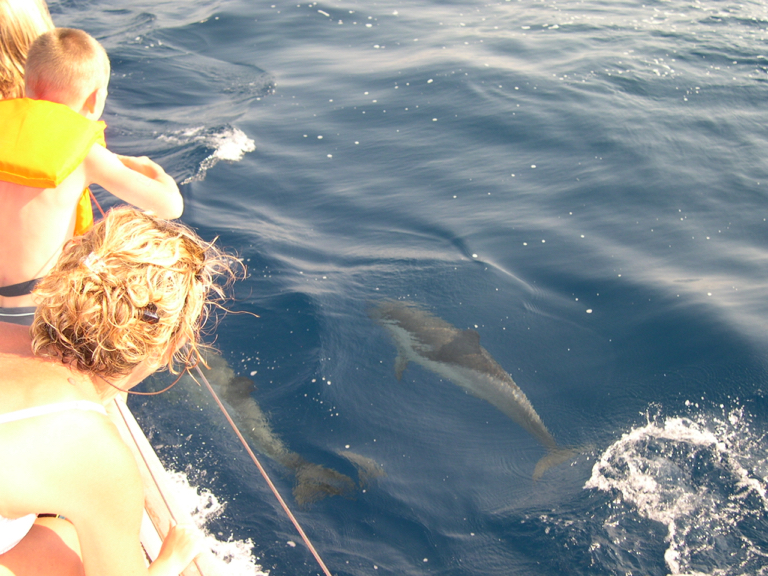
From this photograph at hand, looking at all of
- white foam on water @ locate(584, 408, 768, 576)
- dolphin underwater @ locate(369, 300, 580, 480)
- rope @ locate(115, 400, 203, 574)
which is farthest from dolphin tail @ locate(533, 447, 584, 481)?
rope @ locate(115, 400, 203, 574)

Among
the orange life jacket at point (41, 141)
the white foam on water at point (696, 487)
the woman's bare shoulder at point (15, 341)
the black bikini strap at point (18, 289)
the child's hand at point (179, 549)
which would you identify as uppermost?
the orange life jacket at point (41, 141)

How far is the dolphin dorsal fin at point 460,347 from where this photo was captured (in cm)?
504

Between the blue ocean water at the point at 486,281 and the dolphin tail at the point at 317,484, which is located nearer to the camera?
the blue ocean water at the point at 486,281

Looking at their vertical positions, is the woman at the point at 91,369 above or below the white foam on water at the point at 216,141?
above

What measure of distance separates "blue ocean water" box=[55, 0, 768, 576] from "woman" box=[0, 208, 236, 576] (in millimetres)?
1831

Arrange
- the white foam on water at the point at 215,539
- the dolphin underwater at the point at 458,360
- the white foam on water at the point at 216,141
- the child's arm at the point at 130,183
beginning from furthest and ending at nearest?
the white foam on water at the point at 216,141, the dolphin underwater at the point at 458,360, the white foam on water at the point at 215,539, the child's arm at the point at 130,183

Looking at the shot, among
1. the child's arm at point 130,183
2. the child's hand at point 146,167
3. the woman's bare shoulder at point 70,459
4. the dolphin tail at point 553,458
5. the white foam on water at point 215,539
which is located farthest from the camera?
the dolphin tail at point 553,458

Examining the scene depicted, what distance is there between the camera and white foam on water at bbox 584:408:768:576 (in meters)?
3.52

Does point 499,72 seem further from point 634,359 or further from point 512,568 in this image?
point 512,568

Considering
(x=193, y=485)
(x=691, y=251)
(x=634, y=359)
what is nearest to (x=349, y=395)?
(x=193, y=485)

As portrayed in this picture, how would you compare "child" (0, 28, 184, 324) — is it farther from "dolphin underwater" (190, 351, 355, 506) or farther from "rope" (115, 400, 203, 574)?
"dolphin underwater" (190, 351, 355, 506)

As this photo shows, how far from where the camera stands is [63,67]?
106 inches

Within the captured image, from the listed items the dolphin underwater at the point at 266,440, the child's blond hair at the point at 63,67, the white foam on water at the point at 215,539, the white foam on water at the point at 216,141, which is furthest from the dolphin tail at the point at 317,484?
the white foam on water at the point at 216,141

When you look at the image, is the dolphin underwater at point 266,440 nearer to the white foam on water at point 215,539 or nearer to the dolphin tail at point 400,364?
the white foam on water at point 215,539
